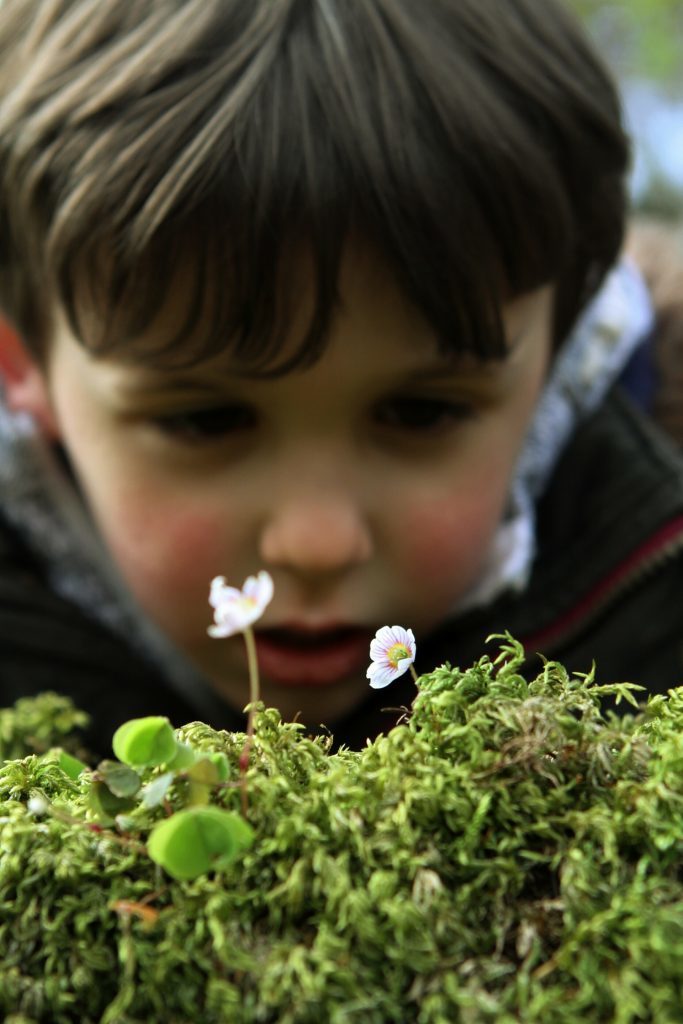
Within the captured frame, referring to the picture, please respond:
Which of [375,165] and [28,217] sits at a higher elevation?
[28,217]

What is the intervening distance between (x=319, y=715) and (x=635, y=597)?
43.3 inches

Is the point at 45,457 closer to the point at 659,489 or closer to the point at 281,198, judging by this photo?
the point at 281,198

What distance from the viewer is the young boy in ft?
8.58

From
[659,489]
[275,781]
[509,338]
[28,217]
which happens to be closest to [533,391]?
[509,338]

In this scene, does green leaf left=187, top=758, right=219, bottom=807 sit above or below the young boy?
below

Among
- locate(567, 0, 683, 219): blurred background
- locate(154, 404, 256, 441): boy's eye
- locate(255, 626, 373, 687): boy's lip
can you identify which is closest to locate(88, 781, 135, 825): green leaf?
locate(154, 404, 256, 441): boy's eye

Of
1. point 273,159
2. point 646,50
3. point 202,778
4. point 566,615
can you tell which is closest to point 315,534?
point 273,159

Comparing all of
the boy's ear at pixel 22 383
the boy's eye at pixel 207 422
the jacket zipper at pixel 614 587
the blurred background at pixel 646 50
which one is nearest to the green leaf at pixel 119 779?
the boy's eye at pixel 207 422

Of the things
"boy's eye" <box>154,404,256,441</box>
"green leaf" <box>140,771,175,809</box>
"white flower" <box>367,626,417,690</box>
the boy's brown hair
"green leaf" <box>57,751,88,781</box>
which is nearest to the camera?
"green leaf" <box>140,771,175,809</box>

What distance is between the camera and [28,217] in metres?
2.98

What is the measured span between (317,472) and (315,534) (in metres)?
0.16

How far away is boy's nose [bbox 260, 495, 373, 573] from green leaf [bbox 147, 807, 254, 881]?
1908 mm

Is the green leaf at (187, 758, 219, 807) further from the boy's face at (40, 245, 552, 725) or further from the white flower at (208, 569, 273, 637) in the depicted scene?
the boy's face at (40, 245, 552, 725)

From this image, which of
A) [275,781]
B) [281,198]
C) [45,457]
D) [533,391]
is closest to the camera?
[275,781]
